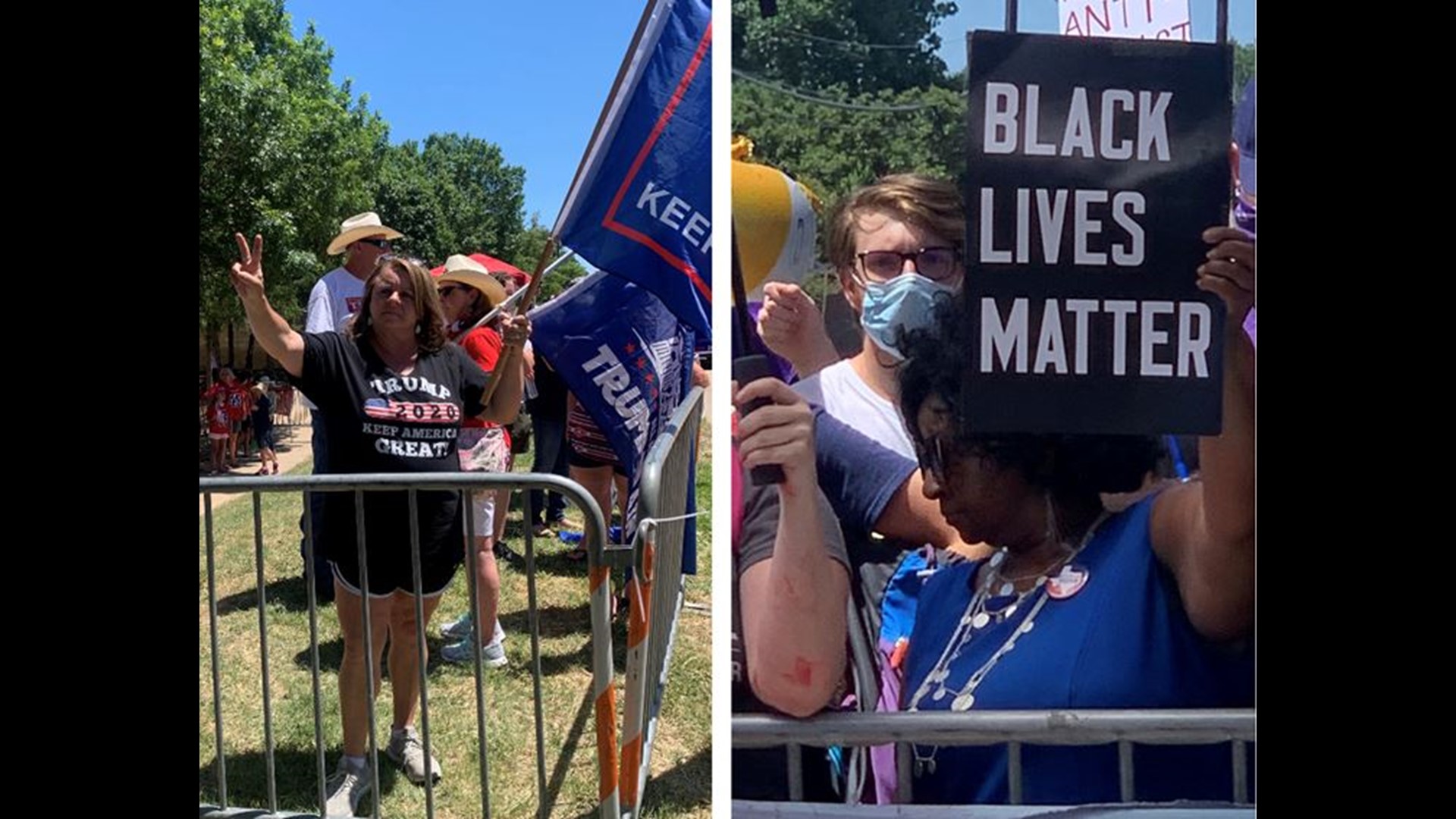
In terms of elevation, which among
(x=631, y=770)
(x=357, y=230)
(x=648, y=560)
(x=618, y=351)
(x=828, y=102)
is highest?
(x=828, y=102)

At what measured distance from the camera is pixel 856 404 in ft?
7.61

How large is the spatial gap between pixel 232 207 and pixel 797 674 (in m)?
2.28

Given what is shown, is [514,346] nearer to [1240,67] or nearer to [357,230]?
[357,230]

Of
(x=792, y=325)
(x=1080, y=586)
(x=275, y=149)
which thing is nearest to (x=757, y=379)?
(x=792, y=325)

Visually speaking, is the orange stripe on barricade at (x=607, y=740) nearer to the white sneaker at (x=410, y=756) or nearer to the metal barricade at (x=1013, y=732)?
the metal barricade at (x=1013, y=732)

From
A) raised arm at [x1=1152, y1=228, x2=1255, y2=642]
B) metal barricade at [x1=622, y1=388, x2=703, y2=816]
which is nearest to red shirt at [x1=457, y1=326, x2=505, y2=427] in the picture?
metal barricade at [x1=622, y1=388, x2=703, y2=816]

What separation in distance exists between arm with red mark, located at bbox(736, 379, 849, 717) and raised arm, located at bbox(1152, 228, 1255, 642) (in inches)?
30.8

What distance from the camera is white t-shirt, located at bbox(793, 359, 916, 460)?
90.8 inches

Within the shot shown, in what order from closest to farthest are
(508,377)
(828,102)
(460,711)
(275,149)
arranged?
(828,102)
(508,377)
(460,711)
(275,149)

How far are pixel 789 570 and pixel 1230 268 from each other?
1216 millimetres

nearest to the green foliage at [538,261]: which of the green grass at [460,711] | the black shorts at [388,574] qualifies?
the black shorts at [388,574]

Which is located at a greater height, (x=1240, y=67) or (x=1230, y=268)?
(x=1240, y=67)

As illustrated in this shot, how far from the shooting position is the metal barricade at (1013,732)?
7.68ft
